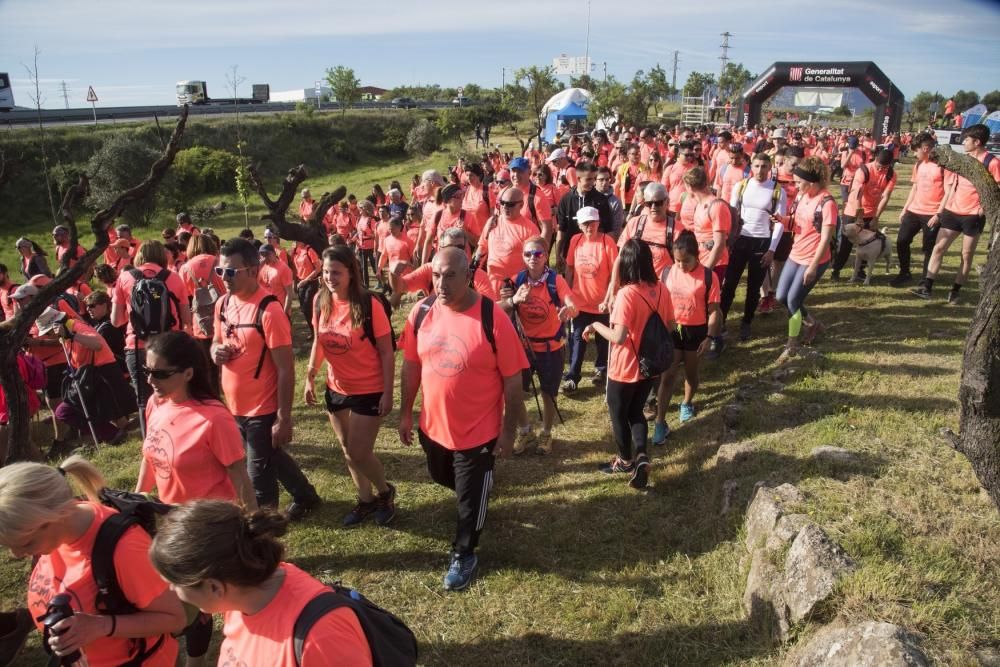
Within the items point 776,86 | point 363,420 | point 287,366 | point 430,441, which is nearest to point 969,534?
point 430,441

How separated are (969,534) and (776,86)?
33360mm

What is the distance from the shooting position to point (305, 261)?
31.3 ft

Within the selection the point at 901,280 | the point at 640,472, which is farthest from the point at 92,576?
the point at 901,280

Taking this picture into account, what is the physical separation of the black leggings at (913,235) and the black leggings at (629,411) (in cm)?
551

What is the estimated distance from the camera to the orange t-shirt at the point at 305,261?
9433 millimetres

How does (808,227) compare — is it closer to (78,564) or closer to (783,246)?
(783,246)

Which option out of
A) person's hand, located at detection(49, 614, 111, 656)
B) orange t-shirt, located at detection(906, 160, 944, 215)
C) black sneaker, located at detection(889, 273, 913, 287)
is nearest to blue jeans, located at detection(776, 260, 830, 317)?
orange t-shirt, located at detection(906, 160, 944, 215)

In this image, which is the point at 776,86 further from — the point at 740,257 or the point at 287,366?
the point at 287,366

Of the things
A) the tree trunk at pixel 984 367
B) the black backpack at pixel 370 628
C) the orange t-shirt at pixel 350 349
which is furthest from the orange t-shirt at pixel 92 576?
the tree trunk at pixel 984 367

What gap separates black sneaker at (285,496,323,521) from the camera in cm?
466

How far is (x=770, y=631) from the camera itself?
301 centimetres

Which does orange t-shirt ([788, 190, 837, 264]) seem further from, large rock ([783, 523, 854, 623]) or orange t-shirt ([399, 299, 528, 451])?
orange t-shirt ([399, 299, 528, 451])

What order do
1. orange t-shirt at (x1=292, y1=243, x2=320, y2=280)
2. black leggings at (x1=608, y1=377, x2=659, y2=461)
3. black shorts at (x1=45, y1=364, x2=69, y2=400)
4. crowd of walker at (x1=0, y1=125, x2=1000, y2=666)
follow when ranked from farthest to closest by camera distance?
A: orange t-shirt at (x1=292, y1=243, x2=320, y2=280) < black shorts at (x1=45, y1=364, x2=69, y2=400) < black leggings at (x1=608, y1=377, x2=659, y2=461) < crowd of walker at (x1=0, y1=125, x2=1000, y2=666)

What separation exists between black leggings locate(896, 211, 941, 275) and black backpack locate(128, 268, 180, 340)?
8.82 metres
